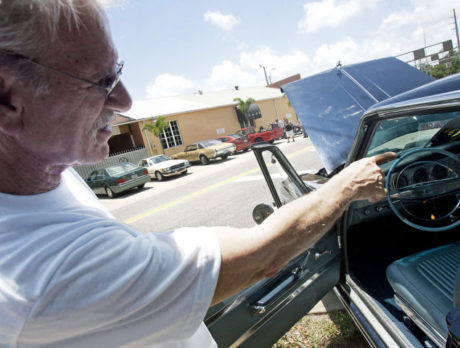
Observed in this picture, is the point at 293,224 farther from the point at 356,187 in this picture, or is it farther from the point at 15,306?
the point at 15,306

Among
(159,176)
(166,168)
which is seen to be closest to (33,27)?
(166,168)

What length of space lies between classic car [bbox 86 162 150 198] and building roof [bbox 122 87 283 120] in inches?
299

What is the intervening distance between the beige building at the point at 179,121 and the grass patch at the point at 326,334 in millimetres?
20905

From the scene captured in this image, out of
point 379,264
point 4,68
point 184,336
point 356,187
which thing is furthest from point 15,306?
point 379,264

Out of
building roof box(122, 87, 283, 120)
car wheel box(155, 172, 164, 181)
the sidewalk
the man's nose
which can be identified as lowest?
the sidewalk

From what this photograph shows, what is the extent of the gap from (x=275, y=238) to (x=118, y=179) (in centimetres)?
1261

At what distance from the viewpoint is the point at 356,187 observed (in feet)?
3.69

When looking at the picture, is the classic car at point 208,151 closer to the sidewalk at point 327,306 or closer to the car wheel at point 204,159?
the car wheel at point 204,159

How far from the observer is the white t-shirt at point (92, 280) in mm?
606

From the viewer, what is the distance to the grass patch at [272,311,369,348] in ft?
7.35

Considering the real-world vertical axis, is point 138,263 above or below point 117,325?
above

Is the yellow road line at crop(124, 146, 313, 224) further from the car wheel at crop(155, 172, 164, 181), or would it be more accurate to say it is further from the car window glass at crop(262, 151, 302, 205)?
the car window glass at crop(262, 151, 302, 205)

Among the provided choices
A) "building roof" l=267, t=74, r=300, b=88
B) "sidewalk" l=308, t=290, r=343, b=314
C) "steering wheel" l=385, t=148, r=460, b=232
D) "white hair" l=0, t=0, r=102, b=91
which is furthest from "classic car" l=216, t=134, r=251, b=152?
"building roof" l=267, t=74, r=300, b=88

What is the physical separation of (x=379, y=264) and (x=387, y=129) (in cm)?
111
